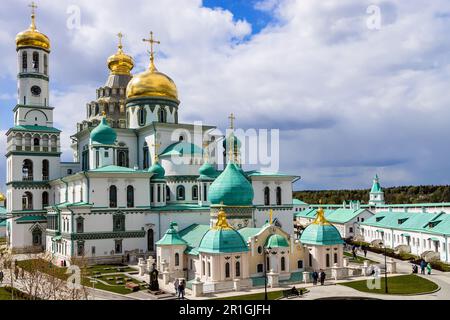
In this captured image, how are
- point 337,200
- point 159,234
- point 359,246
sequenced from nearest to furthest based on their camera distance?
point 159,234 < point 359,246 < point 337,200

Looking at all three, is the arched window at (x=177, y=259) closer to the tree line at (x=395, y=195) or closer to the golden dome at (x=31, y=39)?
the golden dome at (x=31, y=39)

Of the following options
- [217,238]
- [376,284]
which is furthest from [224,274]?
[376,284]

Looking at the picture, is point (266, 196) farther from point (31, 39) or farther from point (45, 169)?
point (31, 39)

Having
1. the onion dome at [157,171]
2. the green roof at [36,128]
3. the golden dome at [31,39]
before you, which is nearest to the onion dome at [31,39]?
the golden dome at [31,39]

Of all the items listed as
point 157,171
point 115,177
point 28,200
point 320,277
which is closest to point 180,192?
point 157,171

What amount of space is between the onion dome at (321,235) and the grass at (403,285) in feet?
9.89

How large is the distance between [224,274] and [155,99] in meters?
23.3

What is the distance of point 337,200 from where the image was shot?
104 meters

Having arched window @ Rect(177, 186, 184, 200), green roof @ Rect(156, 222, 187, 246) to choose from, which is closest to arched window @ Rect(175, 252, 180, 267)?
green roof @ Rect(156, 222, 187, 246)

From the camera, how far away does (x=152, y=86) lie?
44188 millimetres

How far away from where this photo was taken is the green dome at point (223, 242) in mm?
25188

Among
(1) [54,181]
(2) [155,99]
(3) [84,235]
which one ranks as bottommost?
(3) [84,235]

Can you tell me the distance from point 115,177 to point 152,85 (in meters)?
12.1
